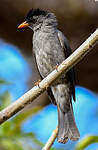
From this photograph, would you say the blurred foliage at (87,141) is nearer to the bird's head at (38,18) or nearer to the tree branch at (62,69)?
the tree branch at (62,69)

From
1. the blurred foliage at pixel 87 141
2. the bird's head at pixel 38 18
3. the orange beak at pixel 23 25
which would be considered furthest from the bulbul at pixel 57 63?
the blurred foliage at pixel 87 141

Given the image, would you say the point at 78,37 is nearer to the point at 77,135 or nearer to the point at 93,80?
the point at 93,80

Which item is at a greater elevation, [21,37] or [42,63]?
[21,37]

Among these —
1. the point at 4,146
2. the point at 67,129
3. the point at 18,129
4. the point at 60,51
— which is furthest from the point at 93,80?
the point at 4,146

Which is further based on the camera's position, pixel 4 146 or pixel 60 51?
pixel 60 51

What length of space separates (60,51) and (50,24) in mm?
521

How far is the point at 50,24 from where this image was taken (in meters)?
4.27

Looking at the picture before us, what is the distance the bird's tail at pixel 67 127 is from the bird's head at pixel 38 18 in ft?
3.61

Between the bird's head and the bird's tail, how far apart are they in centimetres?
110

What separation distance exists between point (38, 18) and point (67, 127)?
1.47 meters

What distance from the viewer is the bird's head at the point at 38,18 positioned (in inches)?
169

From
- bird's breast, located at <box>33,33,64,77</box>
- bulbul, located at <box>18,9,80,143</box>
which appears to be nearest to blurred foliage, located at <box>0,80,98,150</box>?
bulbul, located at <box>18,9,80,143</box>

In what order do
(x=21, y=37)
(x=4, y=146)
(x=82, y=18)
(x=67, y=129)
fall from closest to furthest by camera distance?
(x=4, y=146) → (x=67, y=129) → (x=82, y=18) → (x=21, y=37)

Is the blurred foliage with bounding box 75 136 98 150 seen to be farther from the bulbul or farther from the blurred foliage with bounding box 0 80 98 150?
the bulbul
